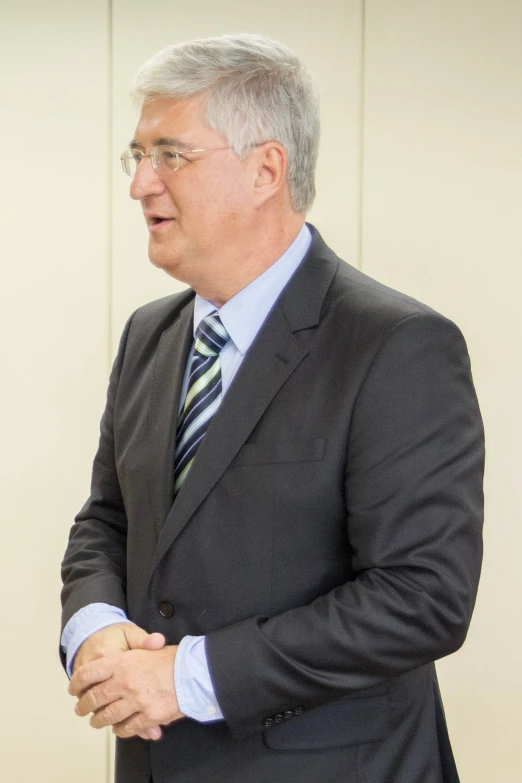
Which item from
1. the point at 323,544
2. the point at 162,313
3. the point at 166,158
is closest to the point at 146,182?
the point at 166,158

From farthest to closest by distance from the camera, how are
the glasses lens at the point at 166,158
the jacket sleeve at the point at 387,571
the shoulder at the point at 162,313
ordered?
the shoulder at the point at 162,313
the glasses lens at the point at 166,158
the jacket sleeve at the point at 387,571

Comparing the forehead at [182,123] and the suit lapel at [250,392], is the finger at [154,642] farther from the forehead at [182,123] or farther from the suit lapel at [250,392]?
the forehead at [182,123]

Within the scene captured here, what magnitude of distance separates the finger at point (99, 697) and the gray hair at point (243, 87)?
85cm

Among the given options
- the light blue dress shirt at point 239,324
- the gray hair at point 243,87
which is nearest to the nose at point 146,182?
the gray hair at point 243,87

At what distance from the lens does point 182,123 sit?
5.24 ft

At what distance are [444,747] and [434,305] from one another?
158cm

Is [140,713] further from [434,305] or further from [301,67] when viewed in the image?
[434,305]

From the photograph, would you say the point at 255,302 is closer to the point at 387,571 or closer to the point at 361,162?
the point at 387,571

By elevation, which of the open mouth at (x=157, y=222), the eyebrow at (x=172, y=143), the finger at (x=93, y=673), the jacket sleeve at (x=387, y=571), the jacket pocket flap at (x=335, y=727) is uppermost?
the eyebrow at (x=172, y=143)

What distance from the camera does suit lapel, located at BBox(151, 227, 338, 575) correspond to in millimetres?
1514

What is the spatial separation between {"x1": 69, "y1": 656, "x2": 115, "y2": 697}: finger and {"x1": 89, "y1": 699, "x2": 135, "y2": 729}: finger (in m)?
0.04

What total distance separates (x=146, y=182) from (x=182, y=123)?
112 millimetres

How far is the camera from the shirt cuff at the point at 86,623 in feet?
5.24

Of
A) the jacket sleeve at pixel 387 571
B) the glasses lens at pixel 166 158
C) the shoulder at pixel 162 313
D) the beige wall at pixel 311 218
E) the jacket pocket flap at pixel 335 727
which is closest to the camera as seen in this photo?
the jacket sleeve at pixel 387 571
